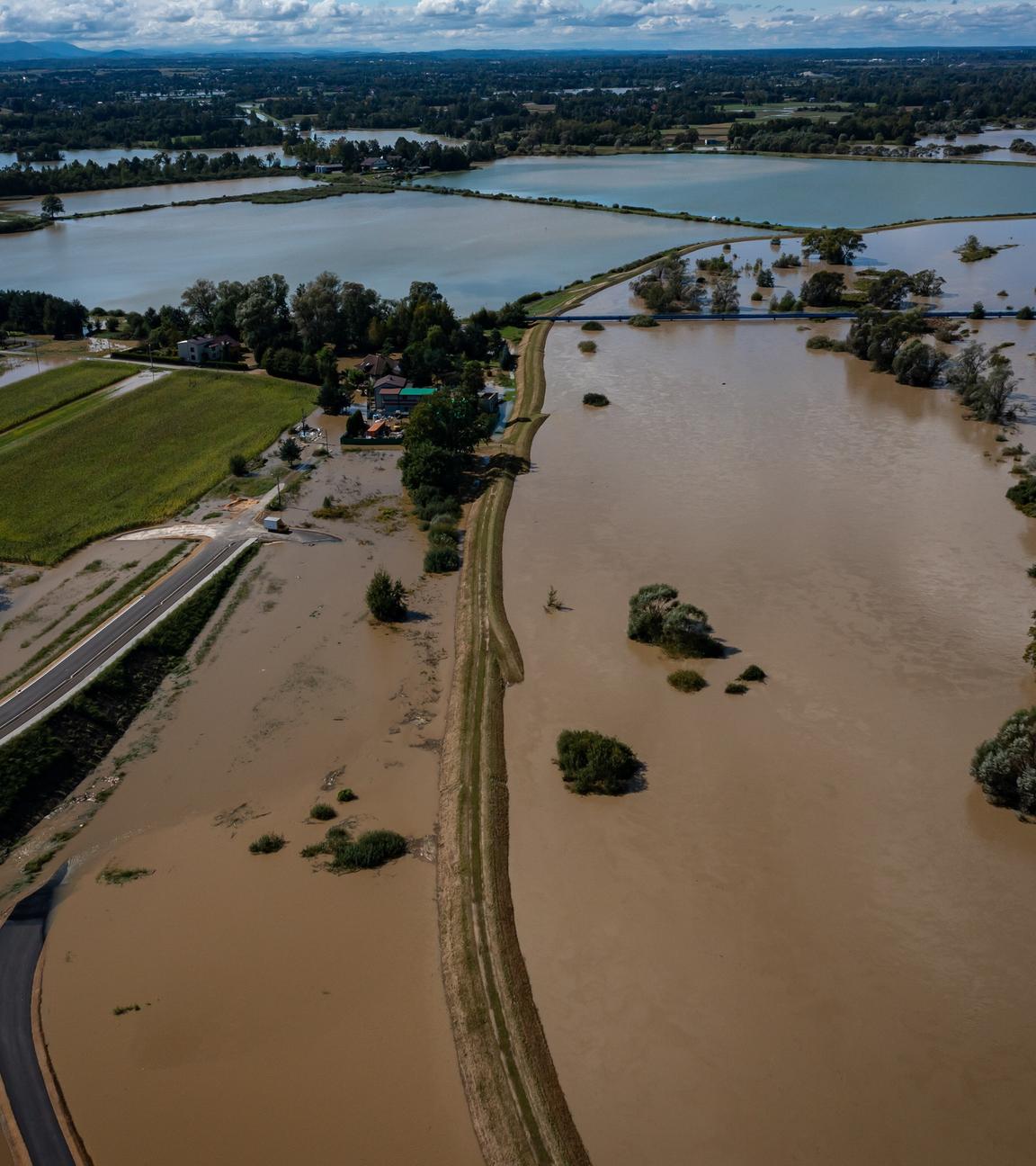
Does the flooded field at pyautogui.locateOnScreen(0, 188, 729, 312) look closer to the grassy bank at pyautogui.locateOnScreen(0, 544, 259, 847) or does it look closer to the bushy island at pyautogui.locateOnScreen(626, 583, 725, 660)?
the bushy island at pyautogui.locateOnScreen(626, 583, 725, 660)

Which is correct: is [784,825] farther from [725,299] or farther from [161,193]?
[161,193]

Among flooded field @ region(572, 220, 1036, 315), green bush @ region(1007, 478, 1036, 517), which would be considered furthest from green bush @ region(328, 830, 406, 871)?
flooded field @ region(572, 220, 1036, 315)

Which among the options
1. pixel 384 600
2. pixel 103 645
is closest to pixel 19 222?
pixel 103 645

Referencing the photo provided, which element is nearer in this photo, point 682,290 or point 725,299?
point 725,299

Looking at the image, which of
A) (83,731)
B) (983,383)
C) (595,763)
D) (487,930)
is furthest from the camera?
(983,383)

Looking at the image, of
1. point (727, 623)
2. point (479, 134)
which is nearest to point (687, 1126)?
point (727, 623)

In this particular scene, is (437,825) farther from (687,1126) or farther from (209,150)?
(209,150)

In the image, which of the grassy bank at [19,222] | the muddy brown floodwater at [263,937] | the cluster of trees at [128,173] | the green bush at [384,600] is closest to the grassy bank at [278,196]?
the grassy bank at [19,222]
